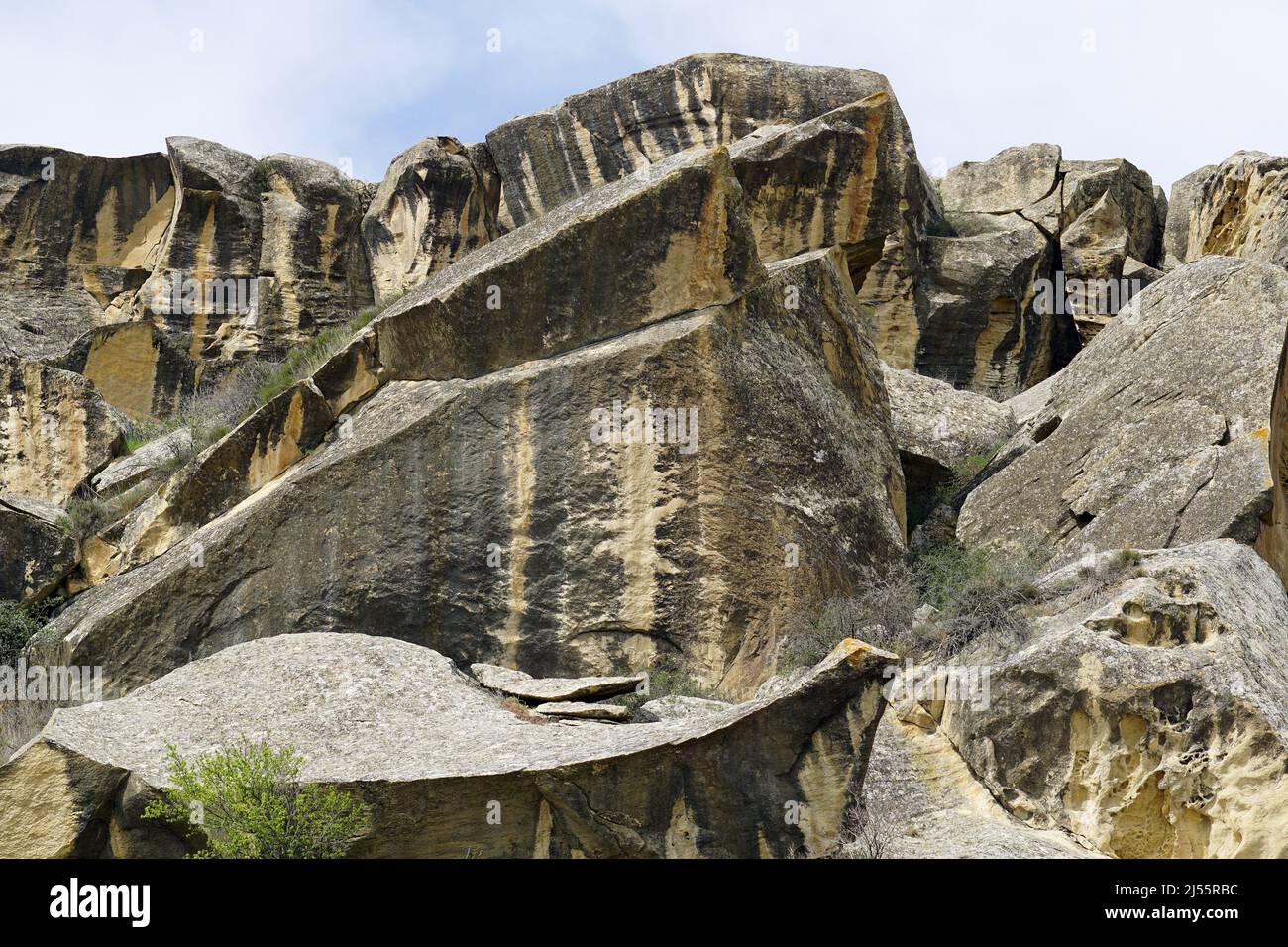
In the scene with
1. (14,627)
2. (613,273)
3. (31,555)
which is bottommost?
(14,627)

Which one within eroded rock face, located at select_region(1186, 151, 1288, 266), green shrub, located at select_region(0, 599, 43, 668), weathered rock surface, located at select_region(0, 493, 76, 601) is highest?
eroded rock face, located at select_region(1186, 151, 1288, 266)

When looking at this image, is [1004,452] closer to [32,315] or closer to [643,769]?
[643,769]

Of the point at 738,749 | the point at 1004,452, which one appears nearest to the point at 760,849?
the point at 738,749

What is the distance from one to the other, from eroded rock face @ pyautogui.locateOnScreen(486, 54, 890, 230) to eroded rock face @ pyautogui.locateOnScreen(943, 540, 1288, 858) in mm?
13505

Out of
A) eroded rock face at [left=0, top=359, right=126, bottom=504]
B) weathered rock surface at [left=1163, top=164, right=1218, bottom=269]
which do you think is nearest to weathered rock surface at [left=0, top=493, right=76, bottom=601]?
eroded rock face at [left=0, top=359, right=126, bottom=504]

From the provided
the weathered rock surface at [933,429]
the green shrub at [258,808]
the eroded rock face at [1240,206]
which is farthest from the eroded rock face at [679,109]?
the green shrub at [258,808]

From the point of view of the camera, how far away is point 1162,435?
15648 millimetres

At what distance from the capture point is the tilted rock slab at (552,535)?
1412 cm

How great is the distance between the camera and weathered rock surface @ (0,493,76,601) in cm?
1666

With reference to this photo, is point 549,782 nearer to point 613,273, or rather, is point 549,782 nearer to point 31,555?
point 613,273

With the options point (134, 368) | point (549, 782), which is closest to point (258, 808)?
point (549, 782)

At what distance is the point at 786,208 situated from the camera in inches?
776

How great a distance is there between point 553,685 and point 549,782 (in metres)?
2.58

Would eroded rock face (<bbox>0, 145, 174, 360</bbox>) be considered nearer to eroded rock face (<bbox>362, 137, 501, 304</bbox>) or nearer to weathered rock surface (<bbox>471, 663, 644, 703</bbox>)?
eroded rock face (<bbox>362, 137, 501, 304</bbox>)
